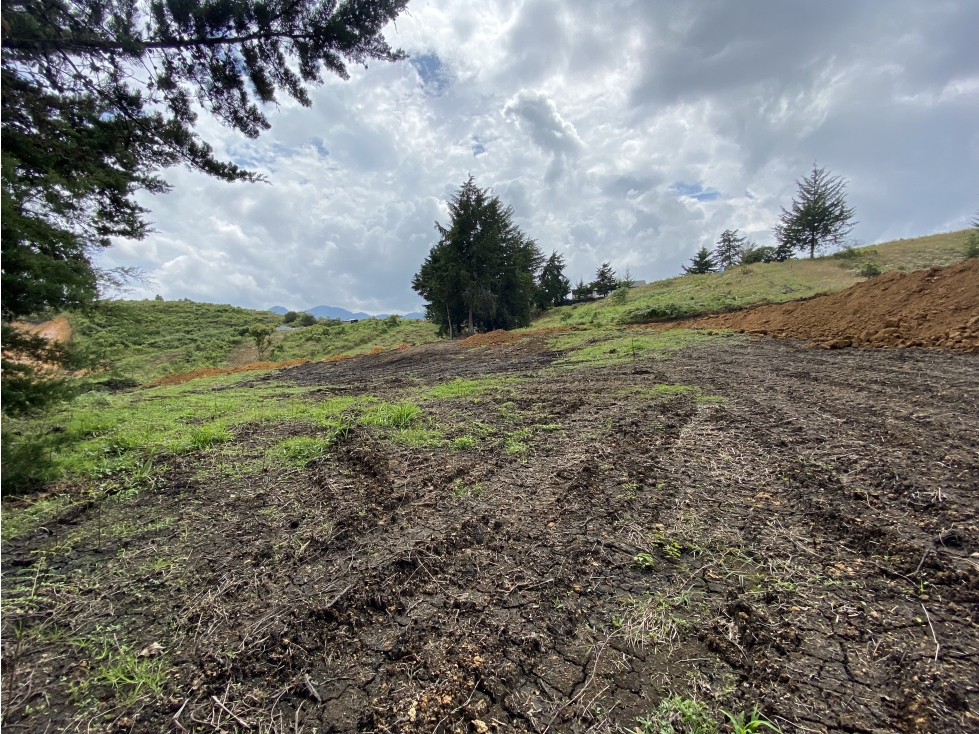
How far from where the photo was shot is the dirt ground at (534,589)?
140 centimetres

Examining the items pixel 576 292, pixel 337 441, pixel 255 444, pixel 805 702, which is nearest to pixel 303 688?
pixel 805 702

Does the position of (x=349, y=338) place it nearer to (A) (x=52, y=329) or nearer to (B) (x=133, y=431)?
(B) (x=133, y=431)

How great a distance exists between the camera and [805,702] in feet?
4.33

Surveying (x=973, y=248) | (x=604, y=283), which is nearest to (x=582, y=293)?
(x=604, y=283)

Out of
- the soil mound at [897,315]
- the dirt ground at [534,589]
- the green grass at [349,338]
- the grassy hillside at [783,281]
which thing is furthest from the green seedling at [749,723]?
the green grass at [349,338]

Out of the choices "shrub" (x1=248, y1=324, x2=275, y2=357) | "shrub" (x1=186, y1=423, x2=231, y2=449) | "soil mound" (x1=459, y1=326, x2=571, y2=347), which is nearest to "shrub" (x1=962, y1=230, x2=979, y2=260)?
"soil mound" (x1=459, y1=326, x2=571, y2=347)

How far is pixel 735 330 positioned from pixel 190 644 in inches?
538

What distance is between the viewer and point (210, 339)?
24781 millimetres

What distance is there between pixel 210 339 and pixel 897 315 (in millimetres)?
31335

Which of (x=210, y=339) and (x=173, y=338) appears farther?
(x=173, y=338)

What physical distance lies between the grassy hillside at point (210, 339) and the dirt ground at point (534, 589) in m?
19.7

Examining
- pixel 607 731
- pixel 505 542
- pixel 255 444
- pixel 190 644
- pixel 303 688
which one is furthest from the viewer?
pixel 255 444

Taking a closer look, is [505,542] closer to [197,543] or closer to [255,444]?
[197,543]

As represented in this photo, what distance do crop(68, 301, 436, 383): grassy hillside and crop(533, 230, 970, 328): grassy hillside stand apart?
44.8ft
